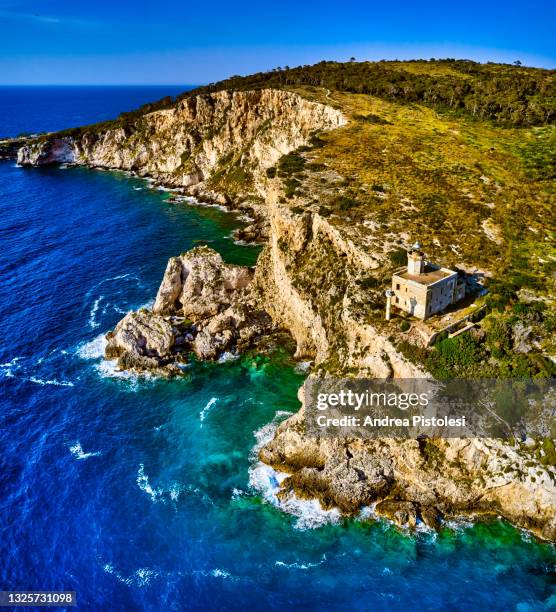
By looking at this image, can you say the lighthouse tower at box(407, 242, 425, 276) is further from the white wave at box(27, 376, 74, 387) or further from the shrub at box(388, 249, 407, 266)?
the white wave at box(27, 376, 74, 387)

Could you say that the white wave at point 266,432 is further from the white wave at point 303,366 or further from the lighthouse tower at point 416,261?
the lighthouse tower at point 416,261

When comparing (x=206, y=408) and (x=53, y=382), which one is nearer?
(x=206, y=408)

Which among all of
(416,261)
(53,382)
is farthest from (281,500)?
(53,382)

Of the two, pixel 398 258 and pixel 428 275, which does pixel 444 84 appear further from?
pixel 428 275

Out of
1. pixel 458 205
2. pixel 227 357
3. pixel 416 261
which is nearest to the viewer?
pixel 416 261

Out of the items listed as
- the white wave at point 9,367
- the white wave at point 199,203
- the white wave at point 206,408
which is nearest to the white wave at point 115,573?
the white wave at point 206,408

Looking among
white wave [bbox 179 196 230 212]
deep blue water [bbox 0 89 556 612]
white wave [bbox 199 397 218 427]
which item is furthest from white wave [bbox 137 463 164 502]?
white wave [bbox 179 196 230 212]

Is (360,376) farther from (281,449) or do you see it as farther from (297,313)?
(297,313)
